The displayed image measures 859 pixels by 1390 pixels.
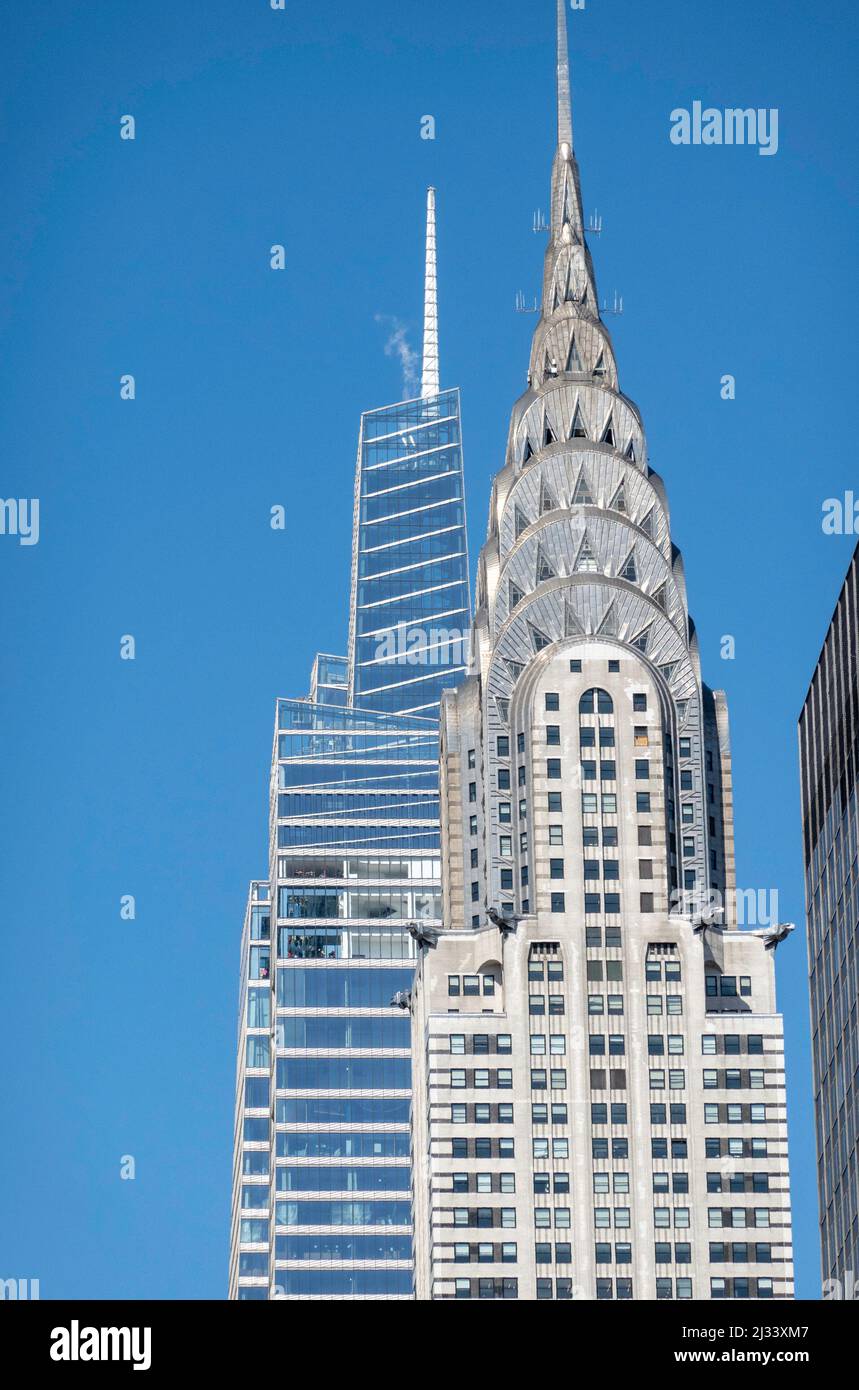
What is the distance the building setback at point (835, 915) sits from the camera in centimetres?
14475

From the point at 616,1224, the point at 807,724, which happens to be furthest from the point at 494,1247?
the point at 807,724

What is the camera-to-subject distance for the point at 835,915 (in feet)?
499

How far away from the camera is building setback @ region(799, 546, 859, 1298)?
5699 inches

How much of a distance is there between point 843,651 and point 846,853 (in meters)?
9.57

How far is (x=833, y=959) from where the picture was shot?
503ft

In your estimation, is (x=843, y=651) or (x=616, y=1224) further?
(x=616, y=1224)
